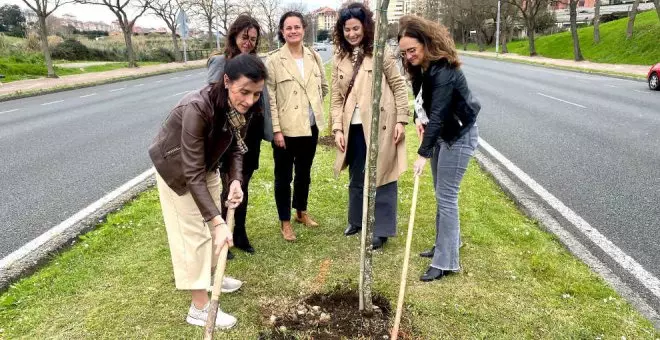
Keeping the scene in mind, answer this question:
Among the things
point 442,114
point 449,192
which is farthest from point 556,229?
point 442,114

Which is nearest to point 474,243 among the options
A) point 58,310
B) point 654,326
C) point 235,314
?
point 654,326

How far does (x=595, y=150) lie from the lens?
762 centimetres

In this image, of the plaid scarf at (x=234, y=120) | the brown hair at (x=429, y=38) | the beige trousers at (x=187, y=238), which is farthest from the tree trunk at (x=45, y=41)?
the brown hair at (x=429, y=38)

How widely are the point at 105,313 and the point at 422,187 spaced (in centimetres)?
355

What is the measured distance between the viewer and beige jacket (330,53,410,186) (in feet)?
12.6

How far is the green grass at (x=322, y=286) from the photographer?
2.94 meters

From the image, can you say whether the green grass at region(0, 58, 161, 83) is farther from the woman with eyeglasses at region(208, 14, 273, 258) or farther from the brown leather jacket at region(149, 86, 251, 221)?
the brown leather jacket at region(149, 86, 251, 221)

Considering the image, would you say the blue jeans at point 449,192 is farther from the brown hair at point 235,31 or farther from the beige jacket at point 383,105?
the brown hair at point 235,31

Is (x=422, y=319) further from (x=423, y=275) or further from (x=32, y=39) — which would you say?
(x=32, y=39)

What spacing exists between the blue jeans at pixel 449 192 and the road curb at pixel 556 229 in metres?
1.07

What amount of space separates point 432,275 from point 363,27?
1883 millimetres

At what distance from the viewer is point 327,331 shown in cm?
292

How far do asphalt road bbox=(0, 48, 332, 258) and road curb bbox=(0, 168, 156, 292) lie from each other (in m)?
0.15

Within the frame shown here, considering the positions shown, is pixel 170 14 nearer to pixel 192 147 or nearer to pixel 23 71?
pixel 23 71
